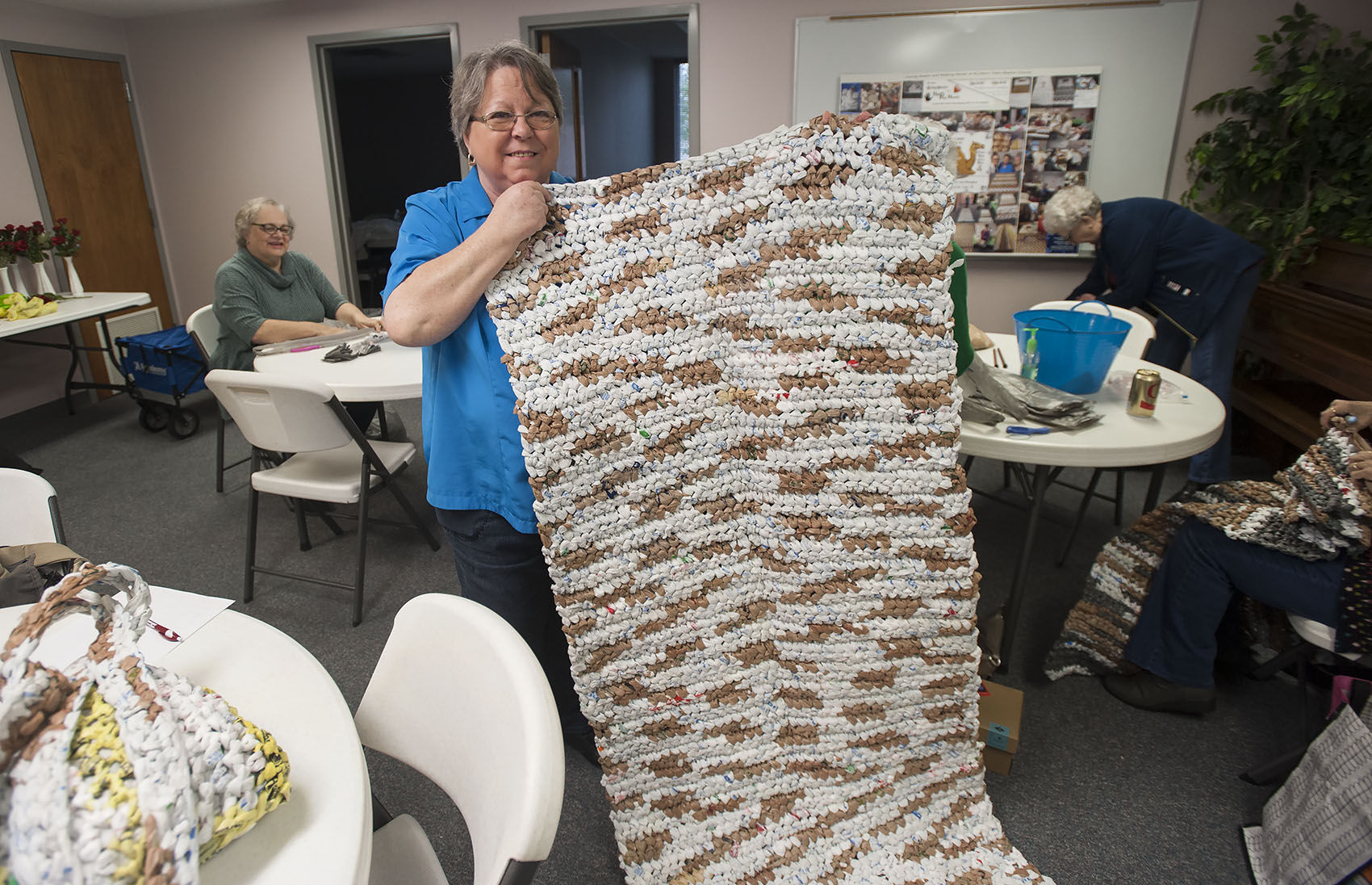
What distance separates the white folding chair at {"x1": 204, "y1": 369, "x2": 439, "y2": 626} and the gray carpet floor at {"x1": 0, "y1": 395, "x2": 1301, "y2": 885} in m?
0.25

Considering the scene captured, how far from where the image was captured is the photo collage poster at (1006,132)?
3.87 metres

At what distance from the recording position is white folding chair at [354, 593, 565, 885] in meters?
0.73

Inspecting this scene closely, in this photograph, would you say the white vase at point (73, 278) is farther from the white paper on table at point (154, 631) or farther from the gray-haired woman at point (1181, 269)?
the gray-haired woman at point (1181, 269)

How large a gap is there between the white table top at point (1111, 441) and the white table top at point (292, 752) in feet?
4.55

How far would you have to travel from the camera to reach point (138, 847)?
1.93ft

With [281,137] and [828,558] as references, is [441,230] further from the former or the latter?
[281,137]

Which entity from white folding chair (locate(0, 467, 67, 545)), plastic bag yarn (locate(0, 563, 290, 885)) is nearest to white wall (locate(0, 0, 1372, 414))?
white folding chair (locate(0, 467, 67, 545))

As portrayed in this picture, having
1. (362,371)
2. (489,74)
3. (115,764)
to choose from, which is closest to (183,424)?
(362,371)

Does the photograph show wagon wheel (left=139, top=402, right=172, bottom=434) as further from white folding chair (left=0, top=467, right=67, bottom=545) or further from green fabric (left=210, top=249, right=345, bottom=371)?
white folding chair (left=0, top=467, right=67, bottom=545)

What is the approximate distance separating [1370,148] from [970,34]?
184cm

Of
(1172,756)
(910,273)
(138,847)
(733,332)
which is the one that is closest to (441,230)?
(733,332)

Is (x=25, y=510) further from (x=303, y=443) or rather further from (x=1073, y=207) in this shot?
(x=1073, y=207)

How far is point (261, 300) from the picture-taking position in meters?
3.15

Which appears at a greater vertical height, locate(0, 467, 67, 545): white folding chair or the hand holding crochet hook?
the hand holding crochet hook
